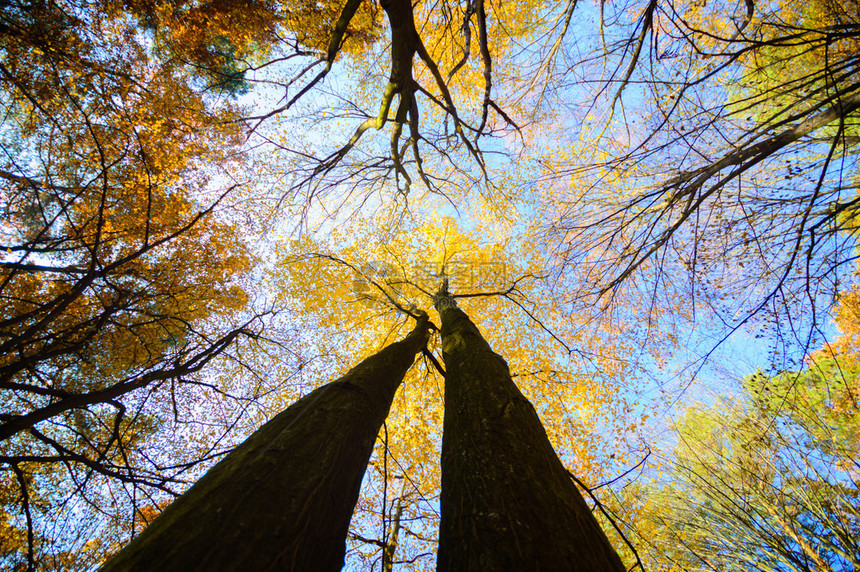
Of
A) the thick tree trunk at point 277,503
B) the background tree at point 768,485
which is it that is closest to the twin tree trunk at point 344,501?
the thick tree trunk at point 277,503

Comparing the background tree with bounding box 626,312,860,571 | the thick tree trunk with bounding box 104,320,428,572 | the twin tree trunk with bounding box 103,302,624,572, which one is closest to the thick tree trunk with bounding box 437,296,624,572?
the twin tree trunk with bounding box 103,302,624,572

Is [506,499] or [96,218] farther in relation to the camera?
[96,218]

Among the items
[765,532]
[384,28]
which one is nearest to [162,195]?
[384,28]

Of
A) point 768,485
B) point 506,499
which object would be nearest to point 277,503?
point 506,499

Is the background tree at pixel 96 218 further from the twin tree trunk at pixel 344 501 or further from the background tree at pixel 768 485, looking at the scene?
the background tree at pixel 768 485

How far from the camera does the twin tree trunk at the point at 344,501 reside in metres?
0.96

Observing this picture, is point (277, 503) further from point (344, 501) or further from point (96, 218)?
point (96, 218)

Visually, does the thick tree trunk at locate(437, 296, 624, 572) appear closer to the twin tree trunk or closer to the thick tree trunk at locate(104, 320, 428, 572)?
the twin tree trunk

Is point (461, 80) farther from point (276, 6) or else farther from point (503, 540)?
point (503, 540)

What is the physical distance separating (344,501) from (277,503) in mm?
402

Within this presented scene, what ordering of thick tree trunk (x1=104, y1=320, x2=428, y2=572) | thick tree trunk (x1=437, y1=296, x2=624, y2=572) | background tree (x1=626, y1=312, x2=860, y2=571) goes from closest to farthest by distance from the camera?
thick tree trunk (x1=104, y1=320, x2=428, y2=572)
thick tree trunk (x1=437, y1=296, x2=624, y2=572)
background tree (x1=626, y1=312, x2=860, y2=571)

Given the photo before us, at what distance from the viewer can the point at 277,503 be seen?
3.74ft

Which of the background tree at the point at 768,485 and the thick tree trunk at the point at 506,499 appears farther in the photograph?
the background tree at the point at 768,485

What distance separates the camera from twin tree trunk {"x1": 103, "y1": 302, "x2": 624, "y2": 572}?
955mm
